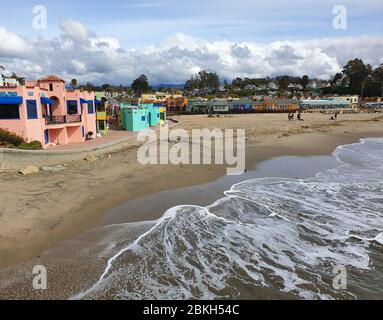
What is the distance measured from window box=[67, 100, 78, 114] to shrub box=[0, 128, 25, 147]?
7.24 m

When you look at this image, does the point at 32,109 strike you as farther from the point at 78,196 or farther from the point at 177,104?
the point at 177,104

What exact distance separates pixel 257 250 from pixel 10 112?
17131 mm

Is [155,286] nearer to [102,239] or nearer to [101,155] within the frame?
[102,239]

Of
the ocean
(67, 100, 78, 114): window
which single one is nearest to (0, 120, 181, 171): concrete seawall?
(67, 100, 78, 114): window

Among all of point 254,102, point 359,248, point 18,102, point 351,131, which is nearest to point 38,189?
point 18,102

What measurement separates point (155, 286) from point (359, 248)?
19.8ft

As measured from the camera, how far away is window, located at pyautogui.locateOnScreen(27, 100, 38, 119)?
19.9m

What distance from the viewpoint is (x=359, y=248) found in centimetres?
947

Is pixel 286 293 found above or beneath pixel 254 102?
beneath

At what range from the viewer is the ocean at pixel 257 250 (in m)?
7.42

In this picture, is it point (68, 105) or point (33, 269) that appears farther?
point (68, 105)

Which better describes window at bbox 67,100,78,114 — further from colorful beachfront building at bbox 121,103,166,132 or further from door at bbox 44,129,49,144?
colorful beachfront building at bbox 121,103,166,132

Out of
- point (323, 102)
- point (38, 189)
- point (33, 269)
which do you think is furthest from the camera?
point (323, 102)

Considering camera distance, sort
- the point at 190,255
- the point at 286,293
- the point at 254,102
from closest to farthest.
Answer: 1. the point at 286,293
2. the point at 190,255
3. the point at 254,102
